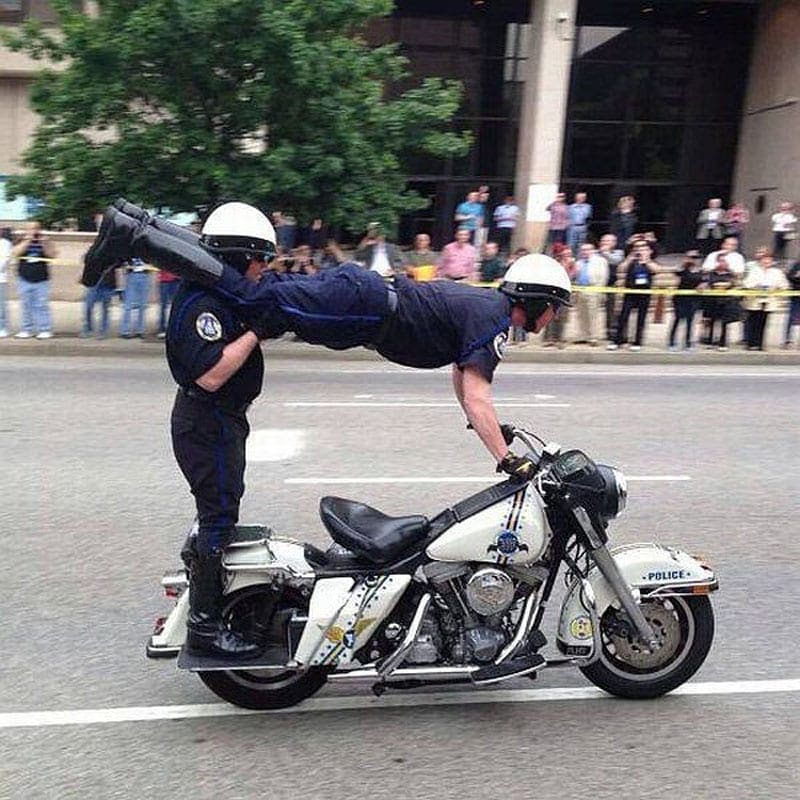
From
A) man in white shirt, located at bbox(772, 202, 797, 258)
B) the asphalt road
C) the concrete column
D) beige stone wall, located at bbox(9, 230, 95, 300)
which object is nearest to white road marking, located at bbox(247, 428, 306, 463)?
the asphalt road

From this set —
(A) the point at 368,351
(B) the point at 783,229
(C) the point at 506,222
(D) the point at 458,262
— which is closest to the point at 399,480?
(A) the point at 368,351

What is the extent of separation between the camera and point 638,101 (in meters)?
29.5

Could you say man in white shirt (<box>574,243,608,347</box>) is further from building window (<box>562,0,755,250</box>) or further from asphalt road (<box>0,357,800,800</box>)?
building window (<box>562,0,755,250</box>)

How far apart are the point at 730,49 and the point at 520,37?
6.67 m

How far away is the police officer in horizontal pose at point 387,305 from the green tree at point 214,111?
35.1 feet

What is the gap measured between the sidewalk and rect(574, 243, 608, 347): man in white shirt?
10.1 inches

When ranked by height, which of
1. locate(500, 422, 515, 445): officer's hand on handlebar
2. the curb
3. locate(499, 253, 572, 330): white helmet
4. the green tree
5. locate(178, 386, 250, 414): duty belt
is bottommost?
the curb

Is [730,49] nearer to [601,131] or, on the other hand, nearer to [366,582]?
[601,131]

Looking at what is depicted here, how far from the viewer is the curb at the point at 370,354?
14.8 meters

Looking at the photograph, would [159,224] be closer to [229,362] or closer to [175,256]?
[175,256]

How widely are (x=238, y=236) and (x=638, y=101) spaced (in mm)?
27930

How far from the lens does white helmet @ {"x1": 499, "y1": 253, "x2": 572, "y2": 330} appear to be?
3.97 metres

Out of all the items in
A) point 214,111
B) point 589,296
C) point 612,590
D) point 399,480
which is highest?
point 214,111

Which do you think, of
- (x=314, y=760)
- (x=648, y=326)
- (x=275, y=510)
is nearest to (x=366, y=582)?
(x=314, y=760)
